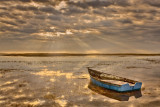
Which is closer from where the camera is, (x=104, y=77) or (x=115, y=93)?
(x=115, y=93)

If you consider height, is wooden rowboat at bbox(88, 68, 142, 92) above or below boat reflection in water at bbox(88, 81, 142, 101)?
above

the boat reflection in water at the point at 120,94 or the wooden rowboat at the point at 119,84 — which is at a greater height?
the wooden rowboat at the point at 119,84

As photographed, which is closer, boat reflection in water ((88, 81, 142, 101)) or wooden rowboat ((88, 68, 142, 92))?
boat reflection in water ((88, 81, 142, 101))

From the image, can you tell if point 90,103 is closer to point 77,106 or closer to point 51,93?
point 77,106

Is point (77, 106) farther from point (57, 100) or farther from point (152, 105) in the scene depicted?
point (152, 105)

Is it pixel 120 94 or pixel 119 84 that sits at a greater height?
pixel 119 84

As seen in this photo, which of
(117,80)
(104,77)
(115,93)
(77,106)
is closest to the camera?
(77,106)

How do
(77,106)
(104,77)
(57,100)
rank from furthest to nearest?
(104,77)
(57,100)
(77,106)

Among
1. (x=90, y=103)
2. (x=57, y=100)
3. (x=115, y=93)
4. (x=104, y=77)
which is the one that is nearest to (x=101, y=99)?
(x=90, y=103)

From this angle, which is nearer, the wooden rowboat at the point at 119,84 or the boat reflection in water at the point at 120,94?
the boat reflection in water at the point at 120,94

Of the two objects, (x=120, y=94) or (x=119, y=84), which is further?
(x=119, y=84)

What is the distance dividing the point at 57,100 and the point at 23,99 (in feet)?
11.9

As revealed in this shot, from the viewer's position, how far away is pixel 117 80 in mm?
22875

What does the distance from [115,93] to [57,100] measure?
23.1ft
